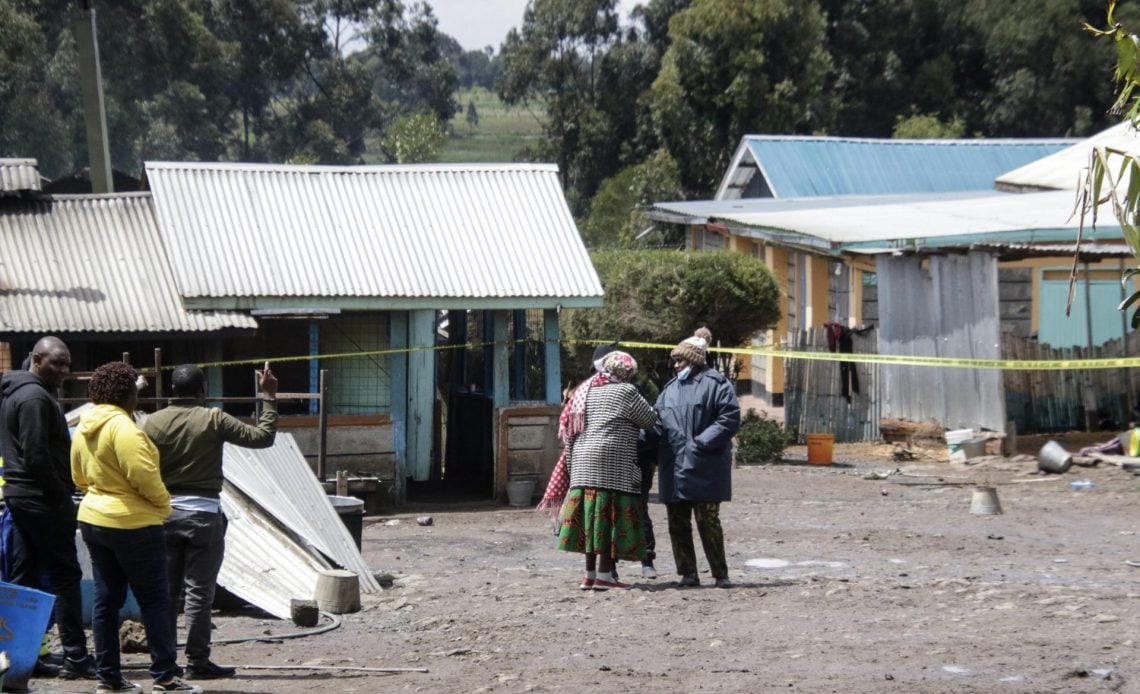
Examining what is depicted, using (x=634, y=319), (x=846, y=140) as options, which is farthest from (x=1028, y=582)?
(x=846, y=140)

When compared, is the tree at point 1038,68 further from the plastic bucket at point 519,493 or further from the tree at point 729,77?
the plastic bucket at point 519,493

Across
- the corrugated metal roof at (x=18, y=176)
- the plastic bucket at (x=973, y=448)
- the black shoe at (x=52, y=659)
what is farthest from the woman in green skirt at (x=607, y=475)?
the corrugated metal roof at (x=18, y=176)

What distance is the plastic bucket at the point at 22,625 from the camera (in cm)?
723

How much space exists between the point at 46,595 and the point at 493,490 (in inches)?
405

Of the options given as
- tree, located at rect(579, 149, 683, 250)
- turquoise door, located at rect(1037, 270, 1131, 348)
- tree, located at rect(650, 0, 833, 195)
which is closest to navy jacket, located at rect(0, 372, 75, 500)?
turquoise door, located at rect(1037, 270, 1131, 348)

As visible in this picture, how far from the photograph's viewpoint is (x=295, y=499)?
11.4 meters

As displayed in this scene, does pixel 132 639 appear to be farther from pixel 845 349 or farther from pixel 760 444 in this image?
pixel 845 349

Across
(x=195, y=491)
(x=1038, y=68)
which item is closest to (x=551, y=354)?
(x=195, y=491)

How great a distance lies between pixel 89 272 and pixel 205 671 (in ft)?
32.3

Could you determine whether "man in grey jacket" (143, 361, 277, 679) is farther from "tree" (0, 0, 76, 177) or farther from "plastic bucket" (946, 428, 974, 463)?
"tree" (0, 0, 76, 177)

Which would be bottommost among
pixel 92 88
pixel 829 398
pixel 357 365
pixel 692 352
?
Answer: pixel 829 398

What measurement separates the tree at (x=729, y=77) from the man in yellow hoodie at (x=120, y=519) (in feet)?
106

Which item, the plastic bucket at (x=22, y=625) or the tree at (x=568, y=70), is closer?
the plastic bucket at (x=22, y=625)

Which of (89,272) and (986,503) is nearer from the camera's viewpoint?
(986,503)
